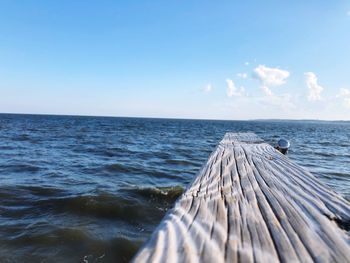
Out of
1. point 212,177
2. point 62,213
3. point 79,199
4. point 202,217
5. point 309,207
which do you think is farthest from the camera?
point 79,199

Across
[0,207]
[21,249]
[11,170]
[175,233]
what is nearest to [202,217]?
[175,233]

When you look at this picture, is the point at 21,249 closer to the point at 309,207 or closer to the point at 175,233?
the point at 175,233

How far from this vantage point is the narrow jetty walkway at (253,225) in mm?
2086

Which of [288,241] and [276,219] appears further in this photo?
[276,219]

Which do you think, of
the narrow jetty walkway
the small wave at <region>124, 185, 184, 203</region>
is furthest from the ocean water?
the narrow jetty walkway

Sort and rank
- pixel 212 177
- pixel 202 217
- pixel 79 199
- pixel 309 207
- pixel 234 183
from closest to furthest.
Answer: pixel 202 217
pixel 309 207
pixel 234 183
pixel 212 177
pixel 79 199

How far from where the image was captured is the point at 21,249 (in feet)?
15.9

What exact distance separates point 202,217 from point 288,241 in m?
0.77

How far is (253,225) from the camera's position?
264cm

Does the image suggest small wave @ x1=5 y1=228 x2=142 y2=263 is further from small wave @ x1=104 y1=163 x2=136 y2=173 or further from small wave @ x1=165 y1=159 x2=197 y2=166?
small wave @ x1=165 y1=159 x2=197 y2=166

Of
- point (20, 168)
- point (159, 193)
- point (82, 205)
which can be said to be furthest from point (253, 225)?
point (20, 168)

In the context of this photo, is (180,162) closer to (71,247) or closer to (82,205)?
(82,205)

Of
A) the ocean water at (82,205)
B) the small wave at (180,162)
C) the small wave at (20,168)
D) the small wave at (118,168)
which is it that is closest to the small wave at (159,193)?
the ocean water at (82,205)

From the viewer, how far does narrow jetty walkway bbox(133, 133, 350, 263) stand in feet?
6.84
